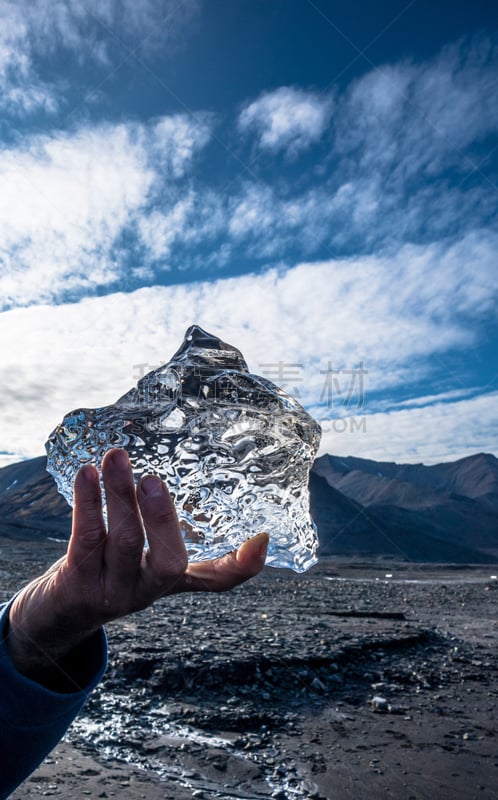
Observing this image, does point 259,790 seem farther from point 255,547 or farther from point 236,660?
point 255,547

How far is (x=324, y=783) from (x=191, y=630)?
3482 millimetres

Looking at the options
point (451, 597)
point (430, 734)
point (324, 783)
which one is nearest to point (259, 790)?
point (324, 783)

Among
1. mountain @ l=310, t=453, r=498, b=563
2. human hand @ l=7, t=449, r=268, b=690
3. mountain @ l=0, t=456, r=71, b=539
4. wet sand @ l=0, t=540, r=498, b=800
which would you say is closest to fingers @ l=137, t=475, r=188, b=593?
Result: human hand @ l=7, t=449, r=268, b=690

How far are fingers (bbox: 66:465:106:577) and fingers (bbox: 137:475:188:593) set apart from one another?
0.32 ft

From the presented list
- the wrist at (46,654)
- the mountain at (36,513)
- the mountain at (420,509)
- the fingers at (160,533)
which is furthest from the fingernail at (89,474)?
the mountain at (420,509)

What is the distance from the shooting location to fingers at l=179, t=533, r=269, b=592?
1.55 m

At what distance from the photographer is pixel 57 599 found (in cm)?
123

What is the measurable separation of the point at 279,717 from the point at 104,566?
3973 mm

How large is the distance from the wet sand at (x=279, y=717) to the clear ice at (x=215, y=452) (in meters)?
2.29

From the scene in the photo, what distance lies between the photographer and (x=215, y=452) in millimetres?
2002

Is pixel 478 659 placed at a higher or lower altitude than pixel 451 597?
higher

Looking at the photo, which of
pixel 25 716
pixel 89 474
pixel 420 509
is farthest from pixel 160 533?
pixel 420 509

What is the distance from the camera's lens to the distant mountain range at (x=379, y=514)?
2248 inches

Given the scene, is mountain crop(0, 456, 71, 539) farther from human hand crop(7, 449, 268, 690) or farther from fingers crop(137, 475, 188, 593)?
fingers crop(137, 475, 188, 593)
